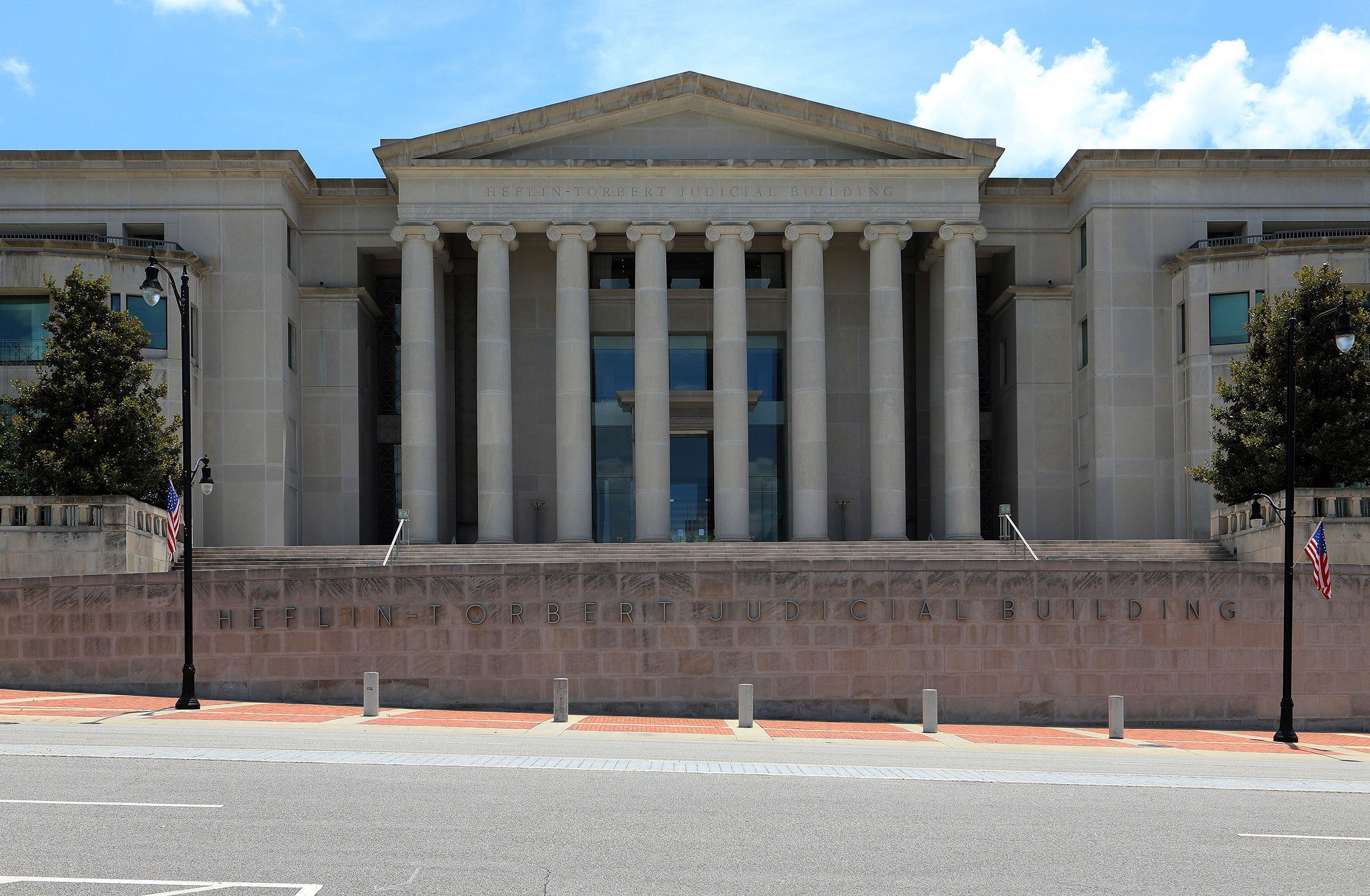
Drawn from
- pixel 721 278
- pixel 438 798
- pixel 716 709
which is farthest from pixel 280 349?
pixel 438 798

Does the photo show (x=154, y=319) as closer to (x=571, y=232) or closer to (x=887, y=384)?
(x=571, y=232)

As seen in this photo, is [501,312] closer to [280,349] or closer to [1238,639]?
[280,349]

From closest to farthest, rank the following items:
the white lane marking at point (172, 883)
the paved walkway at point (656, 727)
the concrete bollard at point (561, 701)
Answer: the white lane marking at point (172, 883) < the paved walkway at point (656, 727) < the concrete bollard at point (561, 701)

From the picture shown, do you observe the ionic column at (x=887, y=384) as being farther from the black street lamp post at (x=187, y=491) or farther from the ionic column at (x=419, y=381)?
the black street lamp post at (x=187, y=491)

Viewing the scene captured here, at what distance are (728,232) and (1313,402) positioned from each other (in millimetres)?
19903

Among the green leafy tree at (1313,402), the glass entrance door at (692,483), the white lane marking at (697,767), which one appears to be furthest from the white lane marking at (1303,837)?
the glass entrance door at (692,483)

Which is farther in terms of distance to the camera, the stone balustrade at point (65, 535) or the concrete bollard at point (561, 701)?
the stone balustrade at point (65, 535)

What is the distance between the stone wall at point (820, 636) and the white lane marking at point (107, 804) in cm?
1785

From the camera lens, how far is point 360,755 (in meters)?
17.1

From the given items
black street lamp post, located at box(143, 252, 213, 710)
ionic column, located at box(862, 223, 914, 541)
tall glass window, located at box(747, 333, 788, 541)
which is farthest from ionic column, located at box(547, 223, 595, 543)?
black street lamp post, located at box(143, 252, 213, 710)

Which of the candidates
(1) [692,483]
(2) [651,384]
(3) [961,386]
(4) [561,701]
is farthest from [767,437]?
(4) [561,701]

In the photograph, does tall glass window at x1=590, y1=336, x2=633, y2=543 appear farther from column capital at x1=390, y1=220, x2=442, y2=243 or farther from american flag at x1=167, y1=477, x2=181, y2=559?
american flag at x1=167, y1=477, x2=181, y2=559

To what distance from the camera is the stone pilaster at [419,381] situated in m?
44.8

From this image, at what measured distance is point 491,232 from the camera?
150ft
